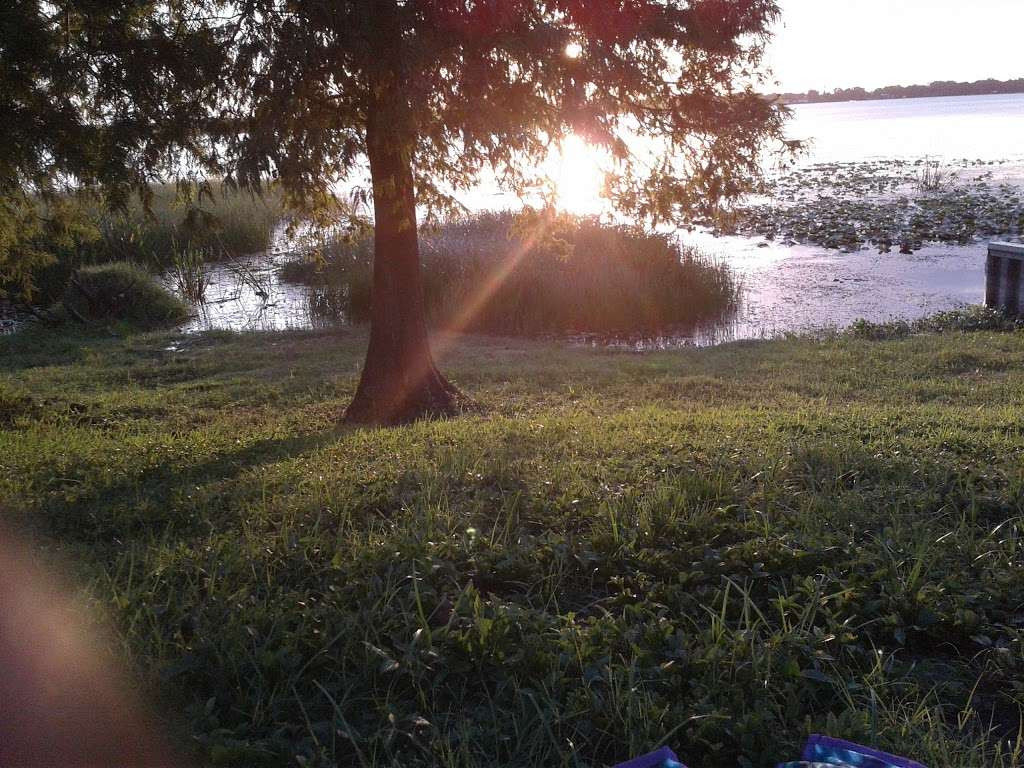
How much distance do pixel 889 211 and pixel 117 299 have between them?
22143 millimetres

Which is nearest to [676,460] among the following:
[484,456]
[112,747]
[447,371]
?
[484,456]

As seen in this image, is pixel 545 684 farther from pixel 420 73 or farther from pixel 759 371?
pixel 759 371

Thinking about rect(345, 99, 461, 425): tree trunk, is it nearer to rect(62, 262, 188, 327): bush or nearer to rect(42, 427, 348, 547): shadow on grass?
rect(42, 427, 348, 547): shadow on grass

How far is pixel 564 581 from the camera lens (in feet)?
13.4

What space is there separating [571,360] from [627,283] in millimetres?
5000

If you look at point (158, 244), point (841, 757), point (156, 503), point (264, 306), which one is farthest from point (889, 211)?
point (841, 757)

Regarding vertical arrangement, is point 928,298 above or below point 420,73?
below

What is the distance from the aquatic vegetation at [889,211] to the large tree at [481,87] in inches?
410

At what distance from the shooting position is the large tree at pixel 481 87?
6316 millimetres

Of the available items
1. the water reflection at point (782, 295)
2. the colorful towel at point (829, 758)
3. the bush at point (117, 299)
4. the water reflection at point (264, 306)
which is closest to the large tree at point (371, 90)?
the colorful towel at point (829, 758)

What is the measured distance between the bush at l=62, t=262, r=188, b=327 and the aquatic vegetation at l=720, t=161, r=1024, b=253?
11174 mm

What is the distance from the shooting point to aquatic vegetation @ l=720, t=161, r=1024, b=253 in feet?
79.7

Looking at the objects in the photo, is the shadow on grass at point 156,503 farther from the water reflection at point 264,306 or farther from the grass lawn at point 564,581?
the water reflection at point 264,306

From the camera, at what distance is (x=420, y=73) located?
246 inches
